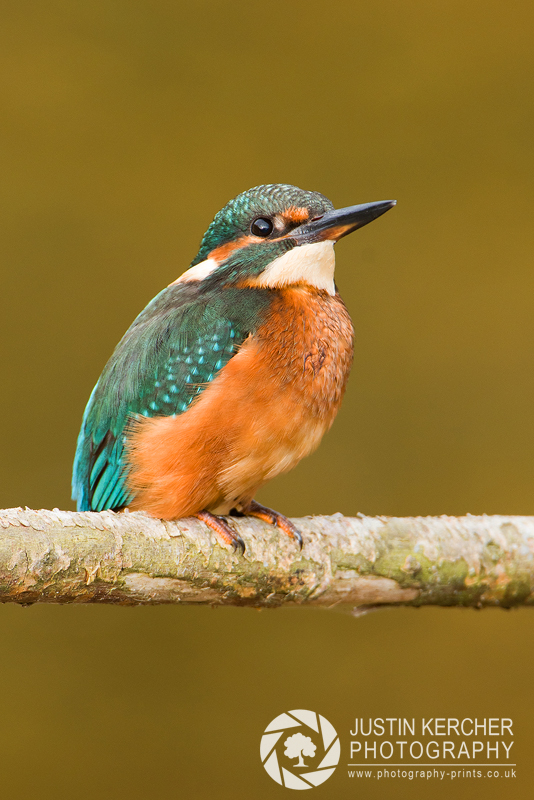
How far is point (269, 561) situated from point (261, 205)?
77 cm

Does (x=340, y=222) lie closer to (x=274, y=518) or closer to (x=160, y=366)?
(x=160, y=366)

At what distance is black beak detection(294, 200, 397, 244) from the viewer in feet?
5.61

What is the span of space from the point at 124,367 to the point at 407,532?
74cm

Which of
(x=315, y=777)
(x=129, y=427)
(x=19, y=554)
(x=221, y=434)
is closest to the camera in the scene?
Result: (x=19, y=554)

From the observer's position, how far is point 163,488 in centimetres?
173

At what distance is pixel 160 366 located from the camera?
1.75 meters

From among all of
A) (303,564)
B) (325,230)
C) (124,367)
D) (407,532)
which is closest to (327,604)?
(303,564)

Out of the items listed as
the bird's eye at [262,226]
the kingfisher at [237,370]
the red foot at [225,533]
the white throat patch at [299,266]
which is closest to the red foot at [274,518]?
the kingfisher at [237,370]

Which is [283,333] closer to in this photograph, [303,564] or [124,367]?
[124,367]

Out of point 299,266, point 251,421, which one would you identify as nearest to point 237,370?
point 251,421

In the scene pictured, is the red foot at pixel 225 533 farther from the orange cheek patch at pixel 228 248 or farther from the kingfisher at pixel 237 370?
the orange cheek patch at pixel 228 248

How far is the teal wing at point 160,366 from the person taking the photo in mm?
1710

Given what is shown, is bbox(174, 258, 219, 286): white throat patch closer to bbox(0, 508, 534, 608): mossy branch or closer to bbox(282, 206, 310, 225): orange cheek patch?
bbox(282, 206, 310, 225): orange cheek patch

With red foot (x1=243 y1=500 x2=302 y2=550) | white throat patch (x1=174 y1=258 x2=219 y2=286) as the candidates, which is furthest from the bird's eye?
red foot (x1=243 y1=500 x2=302 y2=550)
